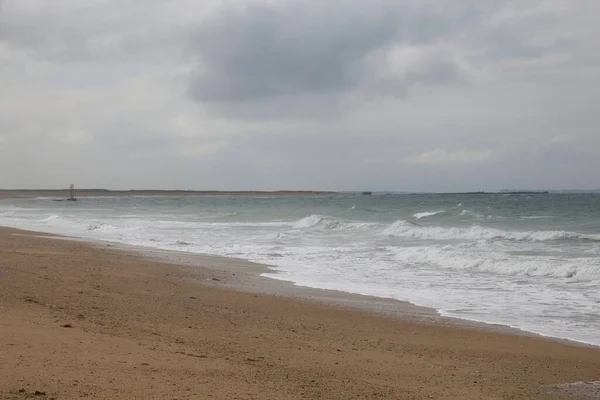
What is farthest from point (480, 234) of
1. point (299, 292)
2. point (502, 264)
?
point (299, 292)

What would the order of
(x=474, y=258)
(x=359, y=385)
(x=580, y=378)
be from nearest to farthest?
(x=359, y=385), (x=580, y=378), (x=474, y=258)

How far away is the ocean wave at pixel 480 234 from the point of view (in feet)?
89.8

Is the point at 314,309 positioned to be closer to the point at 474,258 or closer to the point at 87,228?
the point at 474,258

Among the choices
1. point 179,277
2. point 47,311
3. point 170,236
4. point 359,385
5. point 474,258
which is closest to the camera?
point 359,385

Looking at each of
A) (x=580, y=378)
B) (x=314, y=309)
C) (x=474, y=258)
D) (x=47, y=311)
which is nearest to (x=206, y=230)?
(x=474, y=258)

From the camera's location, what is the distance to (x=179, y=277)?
1403 centimetres

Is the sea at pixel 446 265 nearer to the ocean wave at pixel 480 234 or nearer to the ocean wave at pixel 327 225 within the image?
the ocean wave at pixel 480 234

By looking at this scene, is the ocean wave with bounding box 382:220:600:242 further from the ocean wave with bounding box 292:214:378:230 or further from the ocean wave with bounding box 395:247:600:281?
the ocean wave with bounding box 395:247:600:281

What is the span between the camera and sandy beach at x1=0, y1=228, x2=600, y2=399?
5336 mm

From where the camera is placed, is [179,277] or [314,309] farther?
[179,277]

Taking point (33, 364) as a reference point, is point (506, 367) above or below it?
below

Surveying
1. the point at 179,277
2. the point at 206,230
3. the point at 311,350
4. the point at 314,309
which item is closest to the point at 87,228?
the point at 206,230

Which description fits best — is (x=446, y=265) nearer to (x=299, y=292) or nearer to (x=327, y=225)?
(x=299, y=292)

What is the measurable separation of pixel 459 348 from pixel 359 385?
2.58 m
